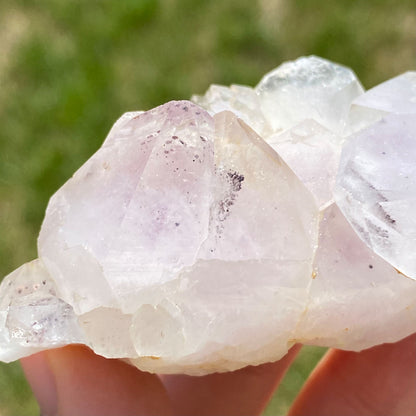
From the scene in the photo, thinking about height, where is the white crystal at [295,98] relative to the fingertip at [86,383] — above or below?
above

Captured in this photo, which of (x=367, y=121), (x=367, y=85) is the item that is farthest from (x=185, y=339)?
(x=367, y=85)

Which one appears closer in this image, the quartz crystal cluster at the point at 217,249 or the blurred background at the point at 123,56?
→ the quartz crystal cluster at the point at 217,249

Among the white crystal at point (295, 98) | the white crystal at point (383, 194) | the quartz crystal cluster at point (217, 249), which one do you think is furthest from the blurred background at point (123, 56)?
the white crystal at point (383, 194)

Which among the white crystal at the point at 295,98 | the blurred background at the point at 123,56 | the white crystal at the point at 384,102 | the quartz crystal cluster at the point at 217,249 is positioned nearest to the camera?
the quartz crystal cluster at the point at 217,249

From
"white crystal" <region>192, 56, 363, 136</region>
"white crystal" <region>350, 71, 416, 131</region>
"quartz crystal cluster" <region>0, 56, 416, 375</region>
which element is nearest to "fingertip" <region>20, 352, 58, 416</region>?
"quartz crystal cluster" <region>0, 56, 416, 375</region>

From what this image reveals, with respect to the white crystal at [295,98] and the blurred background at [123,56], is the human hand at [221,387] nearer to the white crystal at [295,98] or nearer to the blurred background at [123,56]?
the white crystal at [295,98]

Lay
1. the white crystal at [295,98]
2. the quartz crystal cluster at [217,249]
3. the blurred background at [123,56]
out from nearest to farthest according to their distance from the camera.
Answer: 1. the quartz crystal cluster at [217,249]
2. the white crystal at [295,98]
3. the blurred background at [123,56]

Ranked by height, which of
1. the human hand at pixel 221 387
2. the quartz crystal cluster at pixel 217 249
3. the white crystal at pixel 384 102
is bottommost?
the human hand at pixel 221 387

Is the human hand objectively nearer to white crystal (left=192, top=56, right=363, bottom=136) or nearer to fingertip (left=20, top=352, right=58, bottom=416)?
fingertip (left=20, top=352, right=58, bottom=416)
